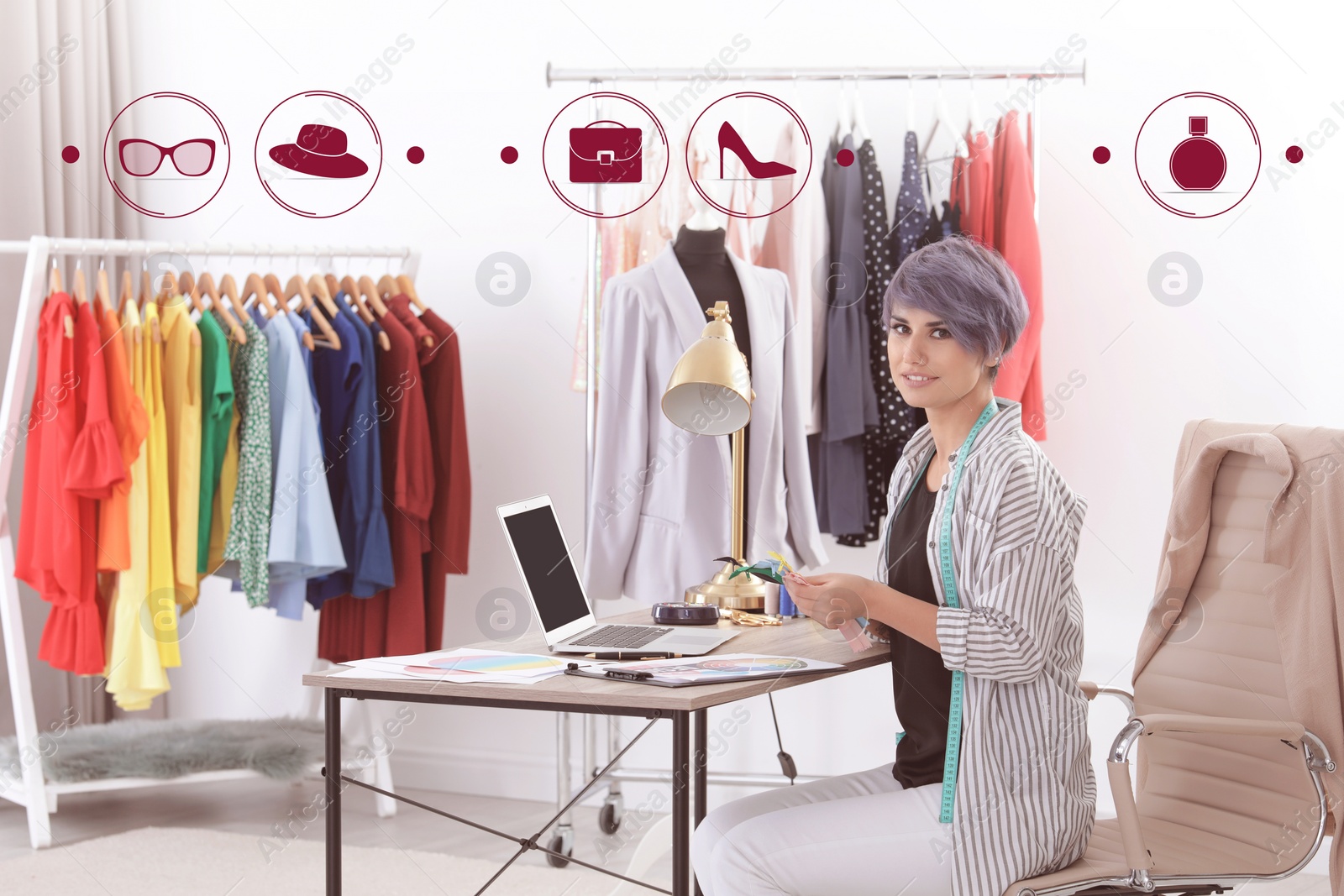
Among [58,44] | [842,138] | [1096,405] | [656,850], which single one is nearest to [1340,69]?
[1096,405]

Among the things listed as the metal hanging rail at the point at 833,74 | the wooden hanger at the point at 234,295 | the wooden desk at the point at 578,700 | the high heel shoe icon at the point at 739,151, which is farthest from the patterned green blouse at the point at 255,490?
the wooden desk at the point at 578,700

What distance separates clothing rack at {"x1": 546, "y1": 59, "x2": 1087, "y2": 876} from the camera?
303 centimetres

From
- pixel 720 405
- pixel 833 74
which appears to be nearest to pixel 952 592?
pixel 720 405

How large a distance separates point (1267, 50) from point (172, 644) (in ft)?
10.3

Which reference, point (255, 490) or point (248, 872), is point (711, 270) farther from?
point (248, 872)

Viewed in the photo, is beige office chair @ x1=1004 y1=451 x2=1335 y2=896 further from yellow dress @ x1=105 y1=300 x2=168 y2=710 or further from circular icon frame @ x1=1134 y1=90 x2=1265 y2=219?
yellow dress @ x1=105 y1=300 x2=168 y2=710

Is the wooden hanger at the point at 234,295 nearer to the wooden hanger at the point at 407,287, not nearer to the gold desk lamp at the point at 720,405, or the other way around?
the wooden hanger at the point at 407,287

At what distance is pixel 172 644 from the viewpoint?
3049mm

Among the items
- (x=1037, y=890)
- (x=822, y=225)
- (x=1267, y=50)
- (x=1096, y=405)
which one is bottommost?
(x=1037, y=890)

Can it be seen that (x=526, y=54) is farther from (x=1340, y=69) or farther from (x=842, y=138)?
(x=1340, y=69)

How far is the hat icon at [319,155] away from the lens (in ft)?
12.5

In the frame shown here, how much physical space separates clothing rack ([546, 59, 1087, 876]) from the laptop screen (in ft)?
2.61

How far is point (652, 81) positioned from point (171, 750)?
2188mm

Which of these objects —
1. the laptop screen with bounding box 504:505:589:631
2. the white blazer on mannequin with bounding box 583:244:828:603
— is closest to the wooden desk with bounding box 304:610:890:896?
the laptop screen with bounding box 504:505:589:631
